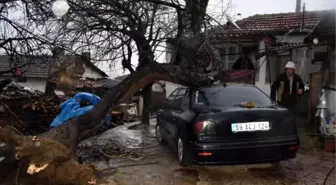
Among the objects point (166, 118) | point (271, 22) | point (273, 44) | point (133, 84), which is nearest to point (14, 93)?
point (133, 84)

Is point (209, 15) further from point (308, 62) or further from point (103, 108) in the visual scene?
point (308, 62)

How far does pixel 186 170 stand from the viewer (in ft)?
17.0

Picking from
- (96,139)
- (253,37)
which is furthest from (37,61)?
(253,37)

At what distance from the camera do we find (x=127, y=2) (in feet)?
21.0

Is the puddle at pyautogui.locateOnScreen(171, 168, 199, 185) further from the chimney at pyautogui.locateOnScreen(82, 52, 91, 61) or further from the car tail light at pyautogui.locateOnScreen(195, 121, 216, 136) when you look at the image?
the chimney at pyautogui.locateOnScreen(82, 52, 91, 61)

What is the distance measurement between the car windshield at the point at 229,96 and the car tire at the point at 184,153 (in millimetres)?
738

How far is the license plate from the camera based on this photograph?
4.58 meters

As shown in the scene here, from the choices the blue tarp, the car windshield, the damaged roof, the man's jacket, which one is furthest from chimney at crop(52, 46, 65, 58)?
the damaged roof

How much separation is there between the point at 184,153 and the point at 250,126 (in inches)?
44.0

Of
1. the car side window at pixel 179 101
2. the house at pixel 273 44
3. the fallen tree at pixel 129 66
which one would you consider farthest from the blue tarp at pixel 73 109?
the house at pixel 273 44

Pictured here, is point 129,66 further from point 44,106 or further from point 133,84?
point 44,106

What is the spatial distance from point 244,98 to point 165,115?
183 cm

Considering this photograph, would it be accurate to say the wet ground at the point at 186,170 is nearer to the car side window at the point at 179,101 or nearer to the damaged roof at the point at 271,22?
the car side window at the point at 179,101

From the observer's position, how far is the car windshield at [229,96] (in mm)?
5172
